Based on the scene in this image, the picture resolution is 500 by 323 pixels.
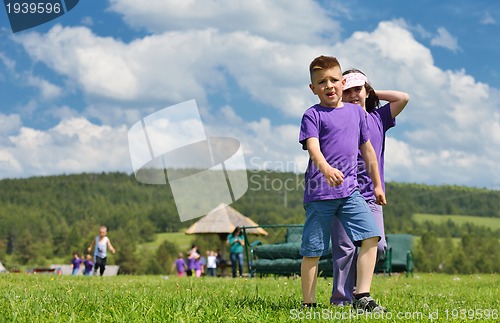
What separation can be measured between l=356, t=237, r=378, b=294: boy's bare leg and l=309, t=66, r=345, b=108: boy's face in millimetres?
1088

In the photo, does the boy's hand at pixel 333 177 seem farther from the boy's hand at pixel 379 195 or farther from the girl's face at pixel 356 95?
the girl's face at pixel 356 95

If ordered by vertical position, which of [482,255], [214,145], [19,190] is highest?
[19,190]

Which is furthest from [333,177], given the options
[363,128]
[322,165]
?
[363,128]

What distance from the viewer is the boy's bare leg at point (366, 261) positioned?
444 cm

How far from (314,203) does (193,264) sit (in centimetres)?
2117

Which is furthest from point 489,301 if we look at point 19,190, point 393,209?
point 19,190

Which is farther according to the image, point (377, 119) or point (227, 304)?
point (377, 119)

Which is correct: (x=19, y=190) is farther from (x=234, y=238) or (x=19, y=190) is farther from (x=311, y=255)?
(x=311, y=255)

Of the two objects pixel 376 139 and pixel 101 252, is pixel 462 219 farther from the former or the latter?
pixel 376 139

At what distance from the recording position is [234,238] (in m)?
20.5

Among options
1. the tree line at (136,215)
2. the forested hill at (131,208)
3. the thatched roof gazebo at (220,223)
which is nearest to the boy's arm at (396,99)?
the thatched roof gazebo at (220,223)

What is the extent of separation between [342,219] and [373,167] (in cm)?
57

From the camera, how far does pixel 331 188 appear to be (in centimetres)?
431

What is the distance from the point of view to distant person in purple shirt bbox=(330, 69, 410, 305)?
5.06 metres
